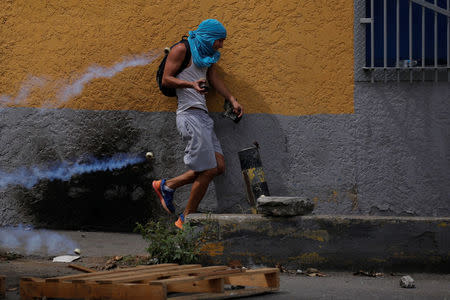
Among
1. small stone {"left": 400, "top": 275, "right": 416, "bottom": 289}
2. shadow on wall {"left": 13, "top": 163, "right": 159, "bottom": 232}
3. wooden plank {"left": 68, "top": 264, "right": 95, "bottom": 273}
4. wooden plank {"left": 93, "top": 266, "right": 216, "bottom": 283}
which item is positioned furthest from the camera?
shadow on wall {"left": 13, "top": 163, "right": 159, "bottom": 232}

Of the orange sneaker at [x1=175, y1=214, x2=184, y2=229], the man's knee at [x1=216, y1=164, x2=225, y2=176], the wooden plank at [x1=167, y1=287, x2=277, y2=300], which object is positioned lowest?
the wooden plank at [x1=167, y1=287, x2=277, y2=300]

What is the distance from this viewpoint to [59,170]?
6.76 meters

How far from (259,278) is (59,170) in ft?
9.80

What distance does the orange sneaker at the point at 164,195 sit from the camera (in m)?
6.48

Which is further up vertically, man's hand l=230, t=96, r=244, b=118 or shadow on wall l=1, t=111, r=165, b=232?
man's hand l=230, t=96, r=244, b=118

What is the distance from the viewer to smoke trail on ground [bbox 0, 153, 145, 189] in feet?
22.1

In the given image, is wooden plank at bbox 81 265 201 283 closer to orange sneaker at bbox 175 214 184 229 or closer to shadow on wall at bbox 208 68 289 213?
orange sneaker at bbox 175 214 184 229

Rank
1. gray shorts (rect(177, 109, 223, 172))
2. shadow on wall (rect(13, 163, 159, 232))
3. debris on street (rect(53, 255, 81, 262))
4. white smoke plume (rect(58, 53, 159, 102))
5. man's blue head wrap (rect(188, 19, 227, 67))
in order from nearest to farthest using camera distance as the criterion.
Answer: debris on street (rect(53, 255, 81, 262)) → gray shorts (rect(177, 109, 223, 172)) → man's blue head wrap (rect(188, 19, 227, 67)) → shadow on wall (rect(13, 163, 159, 232)) → white smoke plume (rect(58, 53, 159, 102))

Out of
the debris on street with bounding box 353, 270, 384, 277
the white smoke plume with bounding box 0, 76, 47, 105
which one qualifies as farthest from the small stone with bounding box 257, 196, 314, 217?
the white smoke plume with bounding box 0, 76, 47, 105

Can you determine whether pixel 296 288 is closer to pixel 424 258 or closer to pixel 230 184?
pixel 424 258

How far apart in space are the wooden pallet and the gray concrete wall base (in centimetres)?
80

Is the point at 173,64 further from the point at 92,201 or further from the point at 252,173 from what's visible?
the point at 92,201

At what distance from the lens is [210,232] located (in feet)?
18.0

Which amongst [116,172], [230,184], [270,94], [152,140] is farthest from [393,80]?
[116,172]
